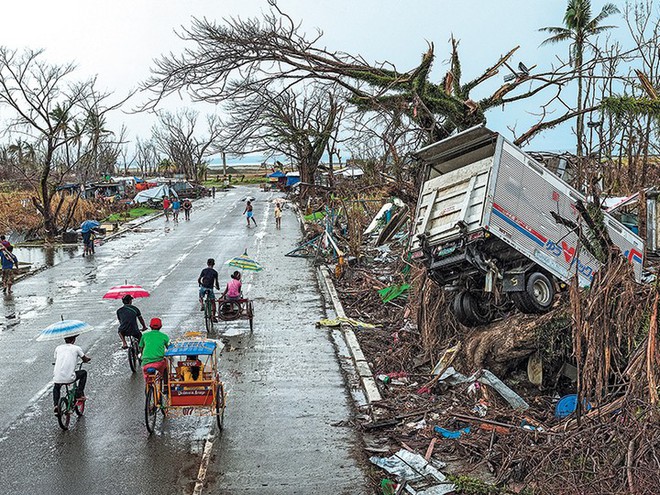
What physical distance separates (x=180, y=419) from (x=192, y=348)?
1438 mm

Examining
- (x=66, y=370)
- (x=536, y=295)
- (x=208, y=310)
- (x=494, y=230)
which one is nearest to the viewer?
(x=66, y=370)

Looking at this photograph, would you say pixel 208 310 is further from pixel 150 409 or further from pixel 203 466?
pixel 203 466

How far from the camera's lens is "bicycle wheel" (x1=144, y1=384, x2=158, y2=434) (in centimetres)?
1059

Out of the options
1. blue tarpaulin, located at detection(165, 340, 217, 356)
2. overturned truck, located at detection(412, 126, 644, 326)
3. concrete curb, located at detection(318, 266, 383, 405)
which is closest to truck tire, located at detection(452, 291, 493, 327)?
overturned truck, located at detection(412, 126, 644, 326)

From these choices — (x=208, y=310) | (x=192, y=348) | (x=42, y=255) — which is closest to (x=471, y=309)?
(x=192, y=348)

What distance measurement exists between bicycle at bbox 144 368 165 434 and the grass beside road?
40516 millimetres

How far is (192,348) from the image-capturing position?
10.9 meters

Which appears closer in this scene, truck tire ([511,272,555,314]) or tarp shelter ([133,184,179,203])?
truck tire ([511,272,555,314])

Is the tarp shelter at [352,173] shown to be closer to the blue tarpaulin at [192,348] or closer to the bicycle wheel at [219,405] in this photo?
the blue tarpaulin at [192,348]

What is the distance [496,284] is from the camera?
13.0 metres

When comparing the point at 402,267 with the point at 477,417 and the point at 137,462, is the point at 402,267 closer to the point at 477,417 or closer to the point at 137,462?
the point at 477,417

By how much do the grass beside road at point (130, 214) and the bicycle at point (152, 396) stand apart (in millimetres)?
40516

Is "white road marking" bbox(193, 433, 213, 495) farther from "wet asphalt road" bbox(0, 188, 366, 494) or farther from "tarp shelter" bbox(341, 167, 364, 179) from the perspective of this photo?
"tarp shelter" bbox(341, 167, 364, 179)

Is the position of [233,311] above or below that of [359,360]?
above
